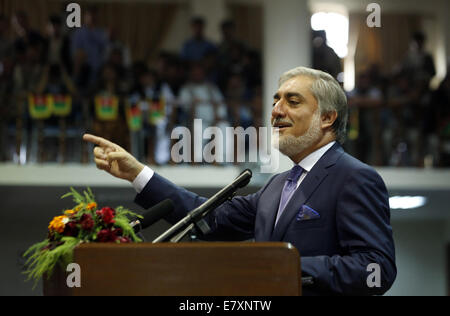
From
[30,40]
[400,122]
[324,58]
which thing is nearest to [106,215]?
[324,58]

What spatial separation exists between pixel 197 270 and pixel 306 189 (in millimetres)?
695

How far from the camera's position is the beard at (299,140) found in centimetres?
230

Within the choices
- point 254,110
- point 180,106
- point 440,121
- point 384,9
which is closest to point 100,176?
point 180,106

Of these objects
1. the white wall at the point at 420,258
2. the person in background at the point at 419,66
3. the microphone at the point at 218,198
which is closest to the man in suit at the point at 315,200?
the microphone at the point at 218,198

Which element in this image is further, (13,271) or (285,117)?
(13,271)

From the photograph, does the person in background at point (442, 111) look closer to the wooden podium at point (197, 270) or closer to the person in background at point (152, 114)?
the person in background at point (152, 114)

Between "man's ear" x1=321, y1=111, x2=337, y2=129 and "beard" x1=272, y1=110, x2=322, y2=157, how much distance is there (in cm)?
2

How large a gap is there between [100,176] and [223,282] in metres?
6.02

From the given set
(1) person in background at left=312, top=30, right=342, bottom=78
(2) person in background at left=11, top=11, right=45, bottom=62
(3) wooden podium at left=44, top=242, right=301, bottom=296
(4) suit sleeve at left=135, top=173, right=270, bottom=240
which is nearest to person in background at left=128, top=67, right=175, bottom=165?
(2) person in background at left=11, top=11, right=45, bottom=62

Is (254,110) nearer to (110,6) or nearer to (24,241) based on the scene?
(24,241)

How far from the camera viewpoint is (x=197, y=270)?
64.8 inches

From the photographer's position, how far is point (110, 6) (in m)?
12.0

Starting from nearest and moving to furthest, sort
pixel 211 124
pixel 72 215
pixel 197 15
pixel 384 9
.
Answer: pixel 72 215 < pixel 211 124 < pixel 197 15 < pixel 384 9

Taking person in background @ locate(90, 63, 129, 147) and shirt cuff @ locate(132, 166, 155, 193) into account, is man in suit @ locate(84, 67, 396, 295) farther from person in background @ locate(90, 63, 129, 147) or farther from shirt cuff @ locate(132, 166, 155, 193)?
person in background @ locate(90, 63, 129, 147)
